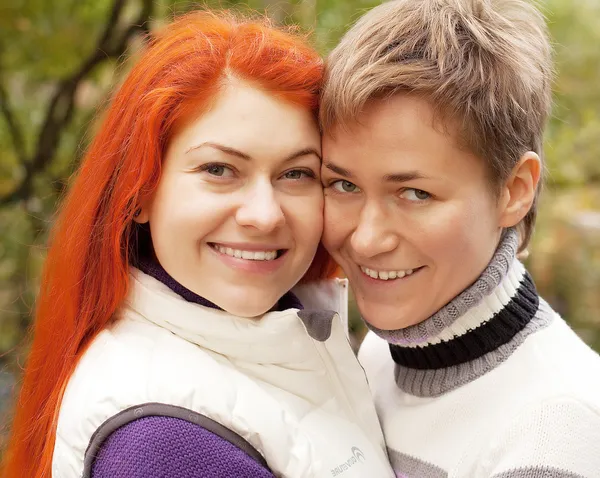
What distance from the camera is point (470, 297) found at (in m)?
1.74

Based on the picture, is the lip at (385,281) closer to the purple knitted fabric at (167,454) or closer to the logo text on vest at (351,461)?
the logo text on vest at (351,461)

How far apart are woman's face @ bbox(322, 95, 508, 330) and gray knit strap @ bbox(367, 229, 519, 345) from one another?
0.02m

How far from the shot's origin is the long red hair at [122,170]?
163 centimetres

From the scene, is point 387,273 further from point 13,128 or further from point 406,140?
point 13,128

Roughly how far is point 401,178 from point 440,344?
418 millimetres

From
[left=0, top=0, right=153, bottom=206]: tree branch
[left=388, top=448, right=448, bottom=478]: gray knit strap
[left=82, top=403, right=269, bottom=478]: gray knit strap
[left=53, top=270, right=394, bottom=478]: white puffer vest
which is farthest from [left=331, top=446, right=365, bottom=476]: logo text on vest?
[left=0, top=0, right=153, bottom=206]: tree branch

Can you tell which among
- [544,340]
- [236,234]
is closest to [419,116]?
[236,234]

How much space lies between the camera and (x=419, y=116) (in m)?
1.62

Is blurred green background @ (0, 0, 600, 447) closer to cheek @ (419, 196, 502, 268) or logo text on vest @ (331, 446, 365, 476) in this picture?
cheek @ (419, 196, 502, 268)

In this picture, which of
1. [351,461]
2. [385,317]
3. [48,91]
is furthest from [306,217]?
[48,91]

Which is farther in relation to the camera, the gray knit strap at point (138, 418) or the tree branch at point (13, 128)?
the tree branch at point (13, 128)

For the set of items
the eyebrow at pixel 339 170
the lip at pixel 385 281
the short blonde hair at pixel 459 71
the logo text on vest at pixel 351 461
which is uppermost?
the short blonde hair at pixel 459 71

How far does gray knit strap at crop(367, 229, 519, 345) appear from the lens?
1740 mm

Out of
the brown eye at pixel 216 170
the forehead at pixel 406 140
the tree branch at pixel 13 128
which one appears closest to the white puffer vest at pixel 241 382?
the brown eye at pixel 216 170
